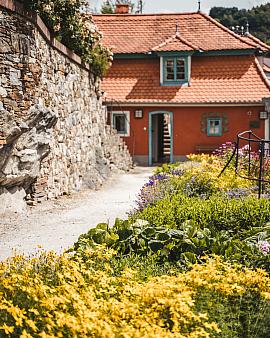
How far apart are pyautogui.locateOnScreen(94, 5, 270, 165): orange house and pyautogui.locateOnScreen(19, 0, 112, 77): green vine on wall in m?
5.00

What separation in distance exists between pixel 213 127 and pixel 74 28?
33.6 feet

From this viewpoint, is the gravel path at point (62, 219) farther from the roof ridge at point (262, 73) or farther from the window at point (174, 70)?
the roof ridge at point (262, 73)

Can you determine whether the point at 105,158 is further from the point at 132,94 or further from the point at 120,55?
the point at 120,55

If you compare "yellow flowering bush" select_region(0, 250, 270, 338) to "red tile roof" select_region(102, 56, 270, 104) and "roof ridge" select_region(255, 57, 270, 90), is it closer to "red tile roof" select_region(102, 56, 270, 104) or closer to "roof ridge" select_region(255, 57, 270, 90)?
"red tile roof" select_region(102, 56, 270, 104)

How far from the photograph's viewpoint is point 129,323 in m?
4.18

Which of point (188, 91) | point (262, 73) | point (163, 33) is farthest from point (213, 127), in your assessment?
point (163, 33)

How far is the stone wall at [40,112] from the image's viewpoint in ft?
33.7

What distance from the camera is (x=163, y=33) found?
2500cm

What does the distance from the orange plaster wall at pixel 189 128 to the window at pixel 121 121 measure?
0.56 ft

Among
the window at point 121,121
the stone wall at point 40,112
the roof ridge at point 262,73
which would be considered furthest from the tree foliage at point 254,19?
the stone wall at point 40,112

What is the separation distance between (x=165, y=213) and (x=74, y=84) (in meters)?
7.90

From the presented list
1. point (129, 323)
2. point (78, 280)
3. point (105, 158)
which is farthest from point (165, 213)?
point (105, 158)

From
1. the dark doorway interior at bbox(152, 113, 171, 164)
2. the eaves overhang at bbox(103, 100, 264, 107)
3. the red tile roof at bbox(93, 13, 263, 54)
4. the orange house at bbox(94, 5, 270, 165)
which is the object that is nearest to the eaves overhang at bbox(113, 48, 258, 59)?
the orange house at bbox(94, 5, 270, 165)

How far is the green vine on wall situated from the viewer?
12.0 m
